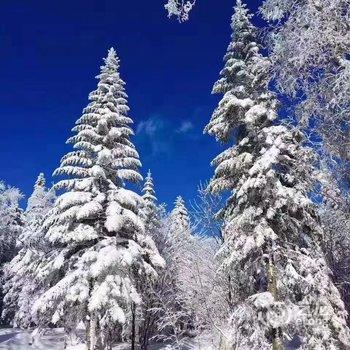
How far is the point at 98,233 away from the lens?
70.6ft

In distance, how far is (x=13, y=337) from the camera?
114 ft

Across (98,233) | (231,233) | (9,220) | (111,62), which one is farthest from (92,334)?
(9,220)

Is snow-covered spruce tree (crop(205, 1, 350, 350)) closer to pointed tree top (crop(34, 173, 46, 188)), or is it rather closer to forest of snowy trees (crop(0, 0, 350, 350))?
forest of snowy trees (crop(0, 0, 350, 350))

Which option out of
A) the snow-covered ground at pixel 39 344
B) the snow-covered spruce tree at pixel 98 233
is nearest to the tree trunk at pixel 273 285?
the snow-covered spruce tree at pixel 98 233

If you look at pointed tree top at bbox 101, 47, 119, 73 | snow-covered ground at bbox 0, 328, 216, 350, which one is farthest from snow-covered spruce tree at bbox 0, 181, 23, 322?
pointed tree top at bbox 101, 47, 119, 73

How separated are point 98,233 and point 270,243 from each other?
8.66 metres

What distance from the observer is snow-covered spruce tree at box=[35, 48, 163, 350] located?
19641 millimetres

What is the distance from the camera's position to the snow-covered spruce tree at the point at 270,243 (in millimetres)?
15594

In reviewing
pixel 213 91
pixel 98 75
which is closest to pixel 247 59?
pixel 213 91

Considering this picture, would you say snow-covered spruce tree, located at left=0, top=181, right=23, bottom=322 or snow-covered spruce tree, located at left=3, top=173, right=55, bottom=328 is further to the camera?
snow-covered spruce tree, located at left=0, top=181, right=23, bottom=322

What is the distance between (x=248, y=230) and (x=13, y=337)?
83.7 ft

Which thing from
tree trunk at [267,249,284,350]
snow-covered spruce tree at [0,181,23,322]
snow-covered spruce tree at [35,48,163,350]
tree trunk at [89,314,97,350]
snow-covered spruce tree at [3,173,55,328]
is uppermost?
snow-covered spruce tree at [0,181,23,322]

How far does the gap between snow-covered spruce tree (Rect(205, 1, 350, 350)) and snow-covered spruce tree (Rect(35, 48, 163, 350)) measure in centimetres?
502

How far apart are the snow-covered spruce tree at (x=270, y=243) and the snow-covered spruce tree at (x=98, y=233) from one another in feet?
16.5
